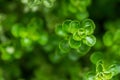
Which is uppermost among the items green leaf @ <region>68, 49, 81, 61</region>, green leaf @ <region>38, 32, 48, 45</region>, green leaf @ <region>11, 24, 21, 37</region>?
green leaf @ <region>11, 24, 21, 37</region>

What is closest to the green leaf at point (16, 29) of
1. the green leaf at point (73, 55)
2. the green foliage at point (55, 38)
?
the green foliage at point (55, 38)

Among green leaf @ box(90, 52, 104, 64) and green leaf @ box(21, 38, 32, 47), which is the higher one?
green leaf @ box(21, 38, 32, 47)

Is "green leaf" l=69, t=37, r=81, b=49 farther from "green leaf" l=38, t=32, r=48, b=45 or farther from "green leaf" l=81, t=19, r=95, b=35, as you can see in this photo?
"green leaf" l=38, t=32, r=48, b=45

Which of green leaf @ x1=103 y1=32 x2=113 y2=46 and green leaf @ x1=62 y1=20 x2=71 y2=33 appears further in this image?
green leaf @ x1=103 y1=32 x2=113 y2=46

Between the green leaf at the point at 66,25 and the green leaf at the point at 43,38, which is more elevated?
the green leaf at the point at 43,38

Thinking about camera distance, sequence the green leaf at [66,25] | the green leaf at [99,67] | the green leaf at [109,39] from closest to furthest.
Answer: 1. the green leaf at [99,67]
2. the green leaf at [66,25]
3. the green leaf at [109,39]

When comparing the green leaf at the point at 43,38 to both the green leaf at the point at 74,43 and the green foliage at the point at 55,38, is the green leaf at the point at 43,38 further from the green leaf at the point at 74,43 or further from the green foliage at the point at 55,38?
the green leaf at the point at 74,43

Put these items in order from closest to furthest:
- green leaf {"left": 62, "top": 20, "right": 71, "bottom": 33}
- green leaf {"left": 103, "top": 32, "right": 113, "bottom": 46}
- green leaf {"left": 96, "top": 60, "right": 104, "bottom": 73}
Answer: green leaf {"left": 96, "top": 60, "right": 104, "bottom": 73}
green leaf {"left": 62, "top": 20, "right": 71, "bottom": 33}
green leaf {"left": 103, "top": 32, "right": 113, "bottom": 46}

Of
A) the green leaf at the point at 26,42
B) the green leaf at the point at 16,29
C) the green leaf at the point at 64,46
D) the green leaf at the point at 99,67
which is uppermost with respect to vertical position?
the green leaf at the point at 16,29

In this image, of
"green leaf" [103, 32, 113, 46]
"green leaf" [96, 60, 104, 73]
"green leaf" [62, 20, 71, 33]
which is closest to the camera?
"green leaf" [96, 60, 104, 73]

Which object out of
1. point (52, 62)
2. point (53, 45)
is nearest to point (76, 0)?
point (53, 45)

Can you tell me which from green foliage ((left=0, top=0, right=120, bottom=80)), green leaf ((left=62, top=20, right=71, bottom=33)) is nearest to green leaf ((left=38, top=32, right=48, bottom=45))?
green foliage ((left=0, top=0, right=120, bottom=80))
